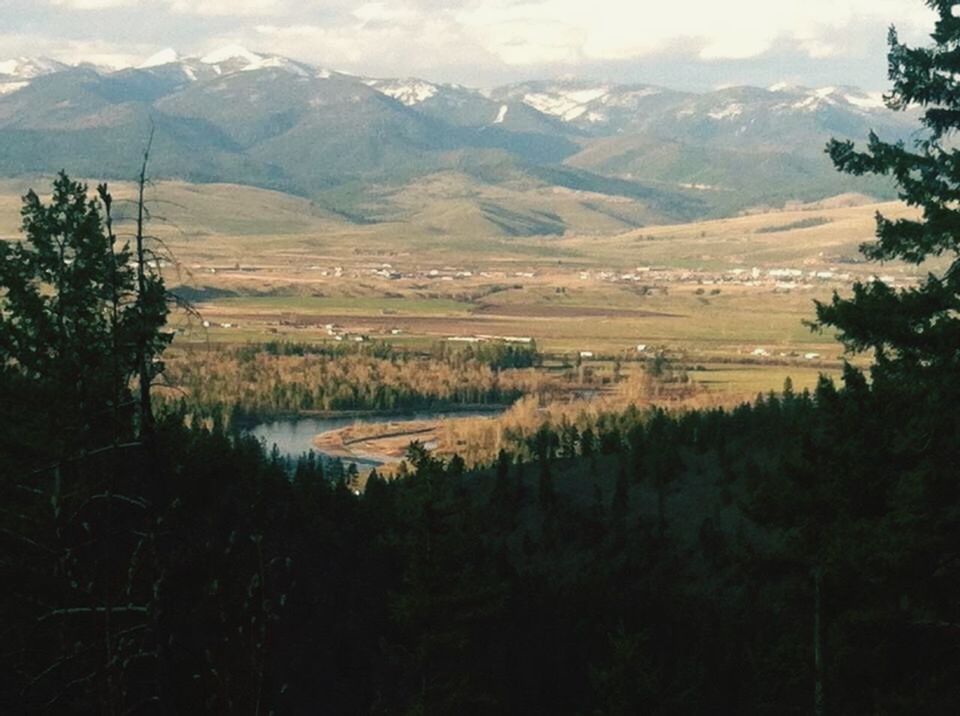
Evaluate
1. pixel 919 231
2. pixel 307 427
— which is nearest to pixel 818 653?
pixel 919 231

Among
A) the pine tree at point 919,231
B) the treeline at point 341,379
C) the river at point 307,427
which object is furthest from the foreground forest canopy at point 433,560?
the treeline at point 341,379

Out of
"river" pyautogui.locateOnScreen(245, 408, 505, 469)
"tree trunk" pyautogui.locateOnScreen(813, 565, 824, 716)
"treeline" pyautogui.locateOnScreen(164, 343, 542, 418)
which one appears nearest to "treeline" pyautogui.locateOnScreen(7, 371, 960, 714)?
"tree trunk" pyautogui.locateOnScreen(813, 565, 824, 716)

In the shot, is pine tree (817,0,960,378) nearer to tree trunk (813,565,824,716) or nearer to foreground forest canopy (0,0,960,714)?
foreground forest canopy (0,0,960,714)

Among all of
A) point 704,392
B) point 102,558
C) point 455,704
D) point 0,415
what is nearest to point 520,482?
point 455,704

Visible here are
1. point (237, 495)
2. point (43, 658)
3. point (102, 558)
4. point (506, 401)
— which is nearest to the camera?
point (102, 558)

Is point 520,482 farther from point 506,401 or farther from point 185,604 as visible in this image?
point 506,401
